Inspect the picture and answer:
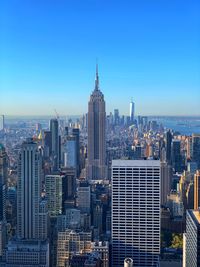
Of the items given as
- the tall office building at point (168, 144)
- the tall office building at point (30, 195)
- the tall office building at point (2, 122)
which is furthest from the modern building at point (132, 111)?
the tall office building at point (2, 122)

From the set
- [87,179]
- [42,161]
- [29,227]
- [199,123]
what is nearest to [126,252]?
[29,227]

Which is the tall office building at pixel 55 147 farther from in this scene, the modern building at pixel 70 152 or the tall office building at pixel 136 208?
the tall office building at pixel 136 208

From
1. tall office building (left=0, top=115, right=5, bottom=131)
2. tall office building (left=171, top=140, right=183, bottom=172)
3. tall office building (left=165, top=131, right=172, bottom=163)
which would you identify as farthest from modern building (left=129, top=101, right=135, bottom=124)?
tall office building (left=0, top=115, right=5, bottom=131)

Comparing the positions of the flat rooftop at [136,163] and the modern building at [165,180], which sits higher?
the flat rooftop at [136,163]

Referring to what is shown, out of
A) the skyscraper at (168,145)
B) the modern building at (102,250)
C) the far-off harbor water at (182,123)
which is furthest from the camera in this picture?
the skyscraper at (168,145)

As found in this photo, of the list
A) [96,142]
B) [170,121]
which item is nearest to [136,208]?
[170,121]

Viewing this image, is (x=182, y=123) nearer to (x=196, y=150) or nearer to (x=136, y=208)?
(x=136, y=208)
